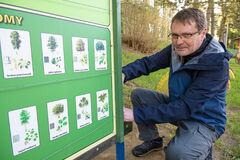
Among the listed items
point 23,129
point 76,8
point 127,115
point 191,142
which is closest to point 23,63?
point 23,129

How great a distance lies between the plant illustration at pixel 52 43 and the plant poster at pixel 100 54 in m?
0.30

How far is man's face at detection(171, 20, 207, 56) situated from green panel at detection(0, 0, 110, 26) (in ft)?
2.14

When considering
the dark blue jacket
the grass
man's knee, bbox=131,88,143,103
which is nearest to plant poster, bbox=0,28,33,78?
the dark blue jacket

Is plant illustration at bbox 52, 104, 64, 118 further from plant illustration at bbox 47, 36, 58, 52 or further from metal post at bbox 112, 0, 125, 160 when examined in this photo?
metal post at bbox 112, 0, 125, 160

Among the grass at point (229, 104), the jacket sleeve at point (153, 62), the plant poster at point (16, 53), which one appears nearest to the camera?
the plant poster at point (16, 53)

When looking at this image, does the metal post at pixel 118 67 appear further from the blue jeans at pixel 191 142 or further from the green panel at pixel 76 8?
the blue jeans at pixel 191 142

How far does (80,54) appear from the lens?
3.92 ft

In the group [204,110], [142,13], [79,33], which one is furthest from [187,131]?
[142,13]

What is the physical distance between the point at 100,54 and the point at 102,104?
355 mm

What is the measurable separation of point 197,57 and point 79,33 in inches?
39.4

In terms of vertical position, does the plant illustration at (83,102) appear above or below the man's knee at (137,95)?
above

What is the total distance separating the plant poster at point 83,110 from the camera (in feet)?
4.04

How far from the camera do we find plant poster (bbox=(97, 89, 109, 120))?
1364 mm

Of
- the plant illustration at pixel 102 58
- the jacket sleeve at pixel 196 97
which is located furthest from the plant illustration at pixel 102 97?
the jacket sleeve at pixel 196 97
